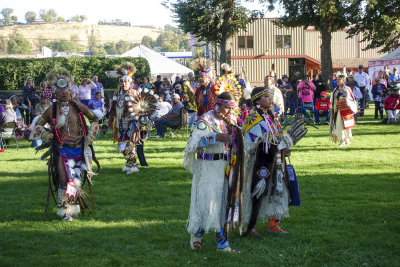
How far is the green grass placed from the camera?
470 centimetres

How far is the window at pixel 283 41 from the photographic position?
43.9m

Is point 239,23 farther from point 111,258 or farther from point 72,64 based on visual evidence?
point 111,258

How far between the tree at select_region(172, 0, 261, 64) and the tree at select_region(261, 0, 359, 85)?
108 inches

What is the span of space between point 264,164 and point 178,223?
1457 millimetres

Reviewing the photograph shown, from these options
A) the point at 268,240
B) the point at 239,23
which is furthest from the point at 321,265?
the point at 239,23

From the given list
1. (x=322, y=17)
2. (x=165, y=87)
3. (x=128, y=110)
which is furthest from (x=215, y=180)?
(x=322, y=17)

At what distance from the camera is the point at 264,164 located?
512cm

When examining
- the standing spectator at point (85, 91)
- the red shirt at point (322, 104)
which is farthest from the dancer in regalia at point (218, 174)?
the standing spectator at point (85, 91)

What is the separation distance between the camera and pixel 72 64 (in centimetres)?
3014

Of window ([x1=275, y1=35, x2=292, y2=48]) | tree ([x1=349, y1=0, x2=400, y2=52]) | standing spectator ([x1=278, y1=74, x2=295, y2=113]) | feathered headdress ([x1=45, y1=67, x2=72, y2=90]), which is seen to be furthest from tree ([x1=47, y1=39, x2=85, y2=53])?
feathered headdress ([x1=45, y1=67, x2=72, y2=90])

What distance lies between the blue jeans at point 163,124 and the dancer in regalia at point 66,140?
8.08 m

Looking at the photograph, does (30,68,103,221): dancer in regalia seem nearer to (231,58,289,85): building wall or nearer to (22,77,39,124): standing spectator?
(22,77,39,124): standing spectator

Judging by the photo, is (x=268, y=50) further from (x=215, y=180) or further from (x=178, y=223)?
(x=215, y=180)

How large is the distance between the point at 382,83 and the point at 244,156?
47.7 feet
